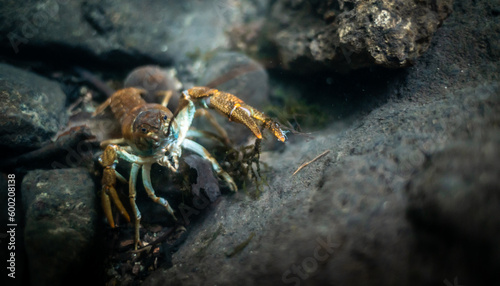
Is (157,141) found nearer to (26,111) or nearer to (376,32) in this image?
(26,111)

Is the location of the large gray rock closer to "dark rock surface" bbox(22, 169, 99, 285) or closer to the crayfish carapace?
the crayfish carapace

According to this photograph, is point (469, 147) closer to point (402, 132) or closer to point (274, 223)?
point (402, 132)

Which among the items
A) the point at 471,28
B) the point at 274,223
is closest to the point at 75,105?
the point at 274,223

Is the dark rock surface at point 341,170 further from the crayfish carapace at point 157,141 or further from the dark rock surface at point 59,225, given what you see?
the crayfish carapace at point 157,141

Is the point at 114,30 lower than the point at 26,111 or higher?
higher

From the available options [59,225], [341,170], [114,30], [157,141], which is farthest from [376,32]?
[114,30]

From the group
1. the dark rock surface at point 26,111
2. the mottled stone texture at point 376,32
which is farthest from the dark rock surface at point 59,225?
the mottled stone texture at point 376,32
